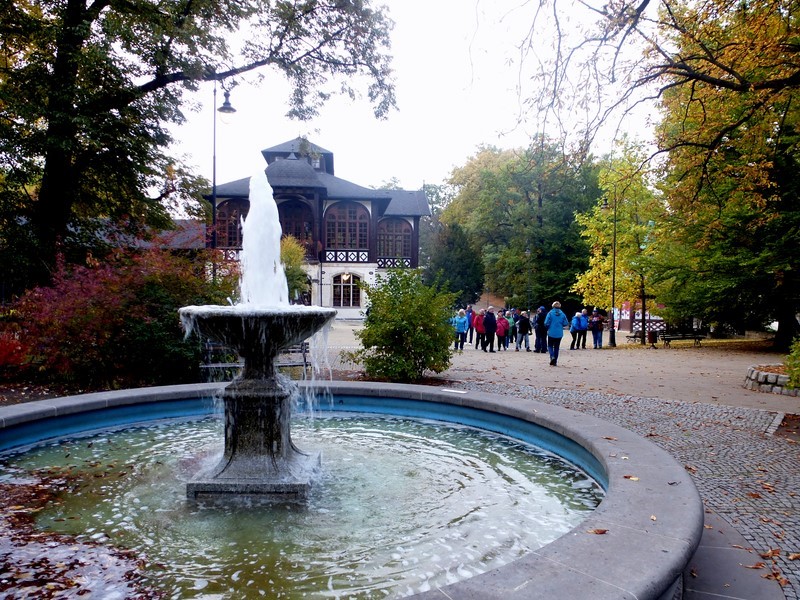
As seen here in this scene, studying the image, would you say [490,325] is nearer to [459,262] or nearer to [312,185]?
[312,185]

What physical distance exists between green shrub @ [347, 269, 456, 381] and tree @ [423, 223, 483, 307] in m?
42.7

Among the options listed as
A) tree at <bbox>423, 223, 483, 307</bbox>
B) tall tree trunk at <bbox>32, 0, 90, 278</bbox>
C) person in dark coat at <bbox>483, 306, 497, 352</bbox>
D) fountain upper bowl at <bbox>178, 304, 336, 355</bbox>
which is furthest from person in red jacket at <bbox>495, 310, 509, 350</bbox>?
tree at <bbox>423, 223, 483, 307</bbox>

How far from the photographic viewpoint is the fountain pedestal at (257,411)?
4539 mm

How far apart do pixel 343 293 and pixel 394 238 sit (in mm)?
6225

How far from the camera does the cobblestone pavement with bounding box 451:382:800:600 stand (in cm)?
387

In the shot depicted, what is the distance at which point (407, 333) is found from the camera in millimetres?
10625

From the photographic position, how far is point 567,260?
44438mm

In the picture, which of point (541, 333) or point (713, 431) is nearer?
point (713, 431)

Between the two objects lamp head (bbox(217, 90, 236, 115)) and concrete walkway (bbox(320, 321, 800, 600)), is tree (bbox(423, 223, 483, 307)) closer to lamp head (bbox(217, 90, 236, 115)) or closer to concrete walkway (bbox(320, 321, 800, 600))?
concrete walkway (bbox(320, 321, 800, 600))

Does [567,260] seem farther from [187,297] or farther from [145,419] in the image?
[145,419]

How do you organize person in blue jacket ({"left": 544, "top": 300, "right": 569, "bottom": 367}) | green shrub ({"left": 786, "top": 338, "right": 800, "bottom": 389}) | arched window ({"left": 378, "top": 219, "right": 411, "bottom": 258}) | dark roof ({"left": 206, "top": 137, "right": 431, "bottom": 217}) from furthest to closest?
1. arched window ({"left": 378, "top": 219, "right": 411, "bottom": 258})
2. dark roof ({"left": 206, "top": 137, "right": 431, "bottom": 217})
3. person in blue jacket ({"left": 544, "top": 300, "right": 569, "bottom": 367})
4. green shrub ({"left": 786, "top": 338, "right": 800, "bottom": 389})

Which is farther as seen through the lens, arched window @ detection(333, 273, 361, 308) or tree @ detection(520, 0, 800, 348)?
arched window @ detection(333, 273, 361, 308)

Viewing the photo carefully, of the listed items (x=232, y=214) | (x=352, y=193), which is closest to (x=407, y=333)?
(x=352, y=193)

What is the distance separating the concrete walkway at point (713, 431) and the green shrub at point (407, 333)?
28.8 inches
